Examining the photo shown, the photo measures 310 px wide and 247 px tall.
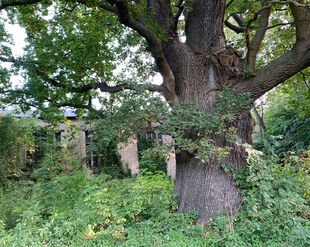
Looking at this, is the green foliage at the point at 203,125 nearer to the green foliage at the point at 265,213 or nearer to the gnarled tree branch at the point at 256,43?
the green foliage at the point at 265,213

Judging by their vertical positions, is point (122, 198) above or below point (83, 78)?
below

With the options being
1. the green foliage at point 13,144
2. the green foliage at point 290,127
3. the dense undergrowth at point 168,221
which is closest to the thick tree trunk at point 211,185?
the dense undergrowth at point 168,221

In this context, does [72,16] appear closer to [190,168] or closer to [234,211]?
[190,168]

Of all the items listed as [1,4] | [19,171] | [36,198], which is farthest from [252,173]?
[19,171]

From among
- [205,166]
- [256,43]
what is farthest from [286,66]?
[205,166]

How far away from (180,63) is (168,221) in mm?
2946

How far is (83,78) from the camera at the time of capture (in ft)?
24.3

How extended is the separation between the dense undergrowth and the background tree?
40 cm

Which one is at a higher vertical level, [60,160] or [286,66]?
[286,66]

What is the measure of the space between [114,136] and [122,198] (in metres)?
1.08

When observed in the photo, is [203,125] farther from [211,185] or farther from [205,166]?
[211,185]

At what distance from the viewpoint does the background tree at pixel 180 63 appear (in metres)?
5.19

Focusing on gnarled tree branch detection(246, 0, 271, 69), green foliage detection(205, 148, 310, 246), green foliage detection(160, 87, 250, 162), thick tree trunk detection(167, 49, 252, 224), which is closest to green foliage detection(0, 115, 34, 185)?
thick tree trunk detection(167, 49, 252, 224)

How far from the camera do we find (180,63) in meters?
5.96
